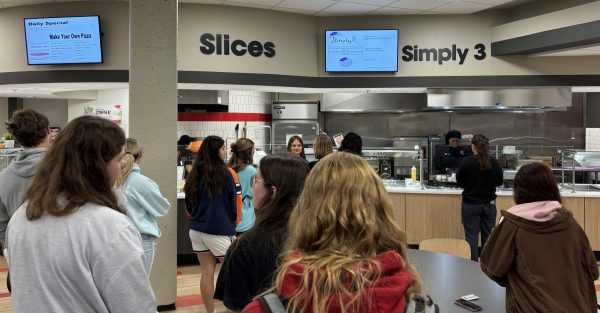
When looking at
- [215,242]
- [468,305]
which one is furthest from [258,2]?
[468,305]

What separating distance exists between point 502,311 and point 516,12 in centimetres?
552

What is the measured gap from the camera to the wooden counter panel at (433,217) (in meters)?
6.38

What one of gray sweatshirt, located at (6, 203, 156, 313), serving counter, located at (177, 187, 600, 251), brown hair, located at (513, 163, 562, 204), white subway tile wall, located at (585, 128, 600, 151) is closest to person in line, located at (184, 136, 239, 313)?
serving counter, located at (177, 187, 600, 251)

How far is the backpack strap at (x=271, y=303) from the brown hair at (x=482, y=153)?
4.72 meters

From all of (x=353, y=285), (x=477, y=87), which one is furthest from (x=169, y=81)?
(x=477, y=87)

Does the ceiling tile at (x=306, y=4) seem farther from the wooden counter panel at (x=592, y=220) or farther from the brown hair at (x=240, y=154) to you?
the wooden counter panel at (x=592, y=220)

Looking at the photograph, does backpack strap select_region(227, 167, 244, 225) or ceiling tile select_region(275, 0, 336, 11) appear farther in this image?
ceiling tile select_region(275, 0, 336, 11)

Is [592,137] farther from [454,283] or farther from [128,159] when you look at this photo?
[128,159]

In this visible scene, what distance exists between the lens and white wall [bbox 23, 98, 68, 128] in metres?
11.1

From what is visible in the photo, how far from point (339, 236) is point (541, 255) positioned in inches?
62.2

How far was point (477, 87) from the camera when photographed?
7375 mm

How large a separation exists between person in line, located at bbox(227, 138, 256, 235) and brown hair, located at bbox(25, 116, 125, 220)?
312 cm

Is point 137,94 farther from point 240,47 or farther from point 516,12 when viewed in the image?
point 516,12

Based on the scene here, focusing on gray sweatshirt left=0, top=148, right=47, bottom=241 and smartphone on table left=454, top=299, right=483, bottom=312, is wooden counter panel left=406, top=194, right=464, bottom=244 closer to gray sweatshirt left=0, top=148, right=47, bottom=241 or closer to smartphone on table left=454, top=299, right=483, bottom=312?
smartphone on table left=454, top=299, right=483, bottom=312
